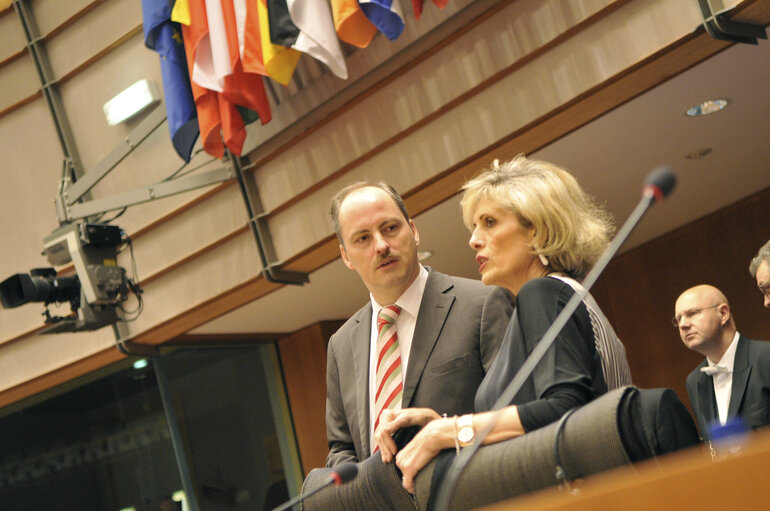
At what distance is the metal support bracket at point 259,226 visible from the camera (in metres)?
5.33

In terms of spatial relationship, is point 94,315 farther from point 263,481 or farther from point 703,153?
point 703,153

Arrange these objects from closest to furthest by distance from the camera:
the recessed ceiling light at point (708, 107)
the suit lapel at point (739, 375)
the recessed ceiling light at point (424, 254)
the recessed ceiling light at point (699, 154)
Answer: the suit lapel at point (739, 375) → the recessed ceiling light at point (708, 107) → the recessed ceiling light at point (699, 154) → the recessed ceiling light at point (424, 254)

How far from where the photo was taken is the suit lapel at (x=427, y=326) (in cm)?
210

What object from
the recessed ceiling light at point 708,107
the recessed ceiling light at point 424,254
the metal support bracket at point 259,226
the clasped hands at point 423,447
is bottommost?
the clasped hands at point 423,447

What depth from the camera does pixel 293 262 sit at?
5.29 m

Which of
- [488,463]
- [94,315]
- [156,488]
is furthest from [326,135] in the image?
[488,463]

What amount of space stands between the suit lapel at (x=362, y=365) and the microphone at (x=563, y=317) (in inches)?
21.6

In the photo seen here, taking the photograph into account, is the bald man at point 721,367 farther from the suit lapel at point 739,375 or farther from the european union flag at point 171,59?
the european union flag at point 171,59

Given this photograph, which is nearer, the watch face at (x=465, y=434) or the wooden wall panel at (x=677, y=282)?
the watch face at (x=465, y=434)

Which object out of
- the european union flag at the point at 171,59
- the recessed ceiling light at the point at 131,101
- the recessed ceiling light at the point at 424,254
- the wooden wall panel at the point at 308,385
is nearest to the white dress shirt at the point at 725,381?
the recessed ceiling light at the point at 424,254

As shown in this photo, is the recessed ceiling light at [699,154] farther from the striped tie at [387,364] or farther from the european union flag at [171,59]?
the striped tie at [387,364]

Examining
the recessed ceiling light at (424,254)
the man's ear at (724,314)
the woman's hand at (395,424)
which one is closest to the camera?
the woman's hand at (395,424)

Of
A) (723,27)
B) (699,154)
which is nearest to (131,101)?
(699,154)

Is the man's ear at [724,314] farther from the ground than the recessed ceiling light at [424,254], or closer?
closer
